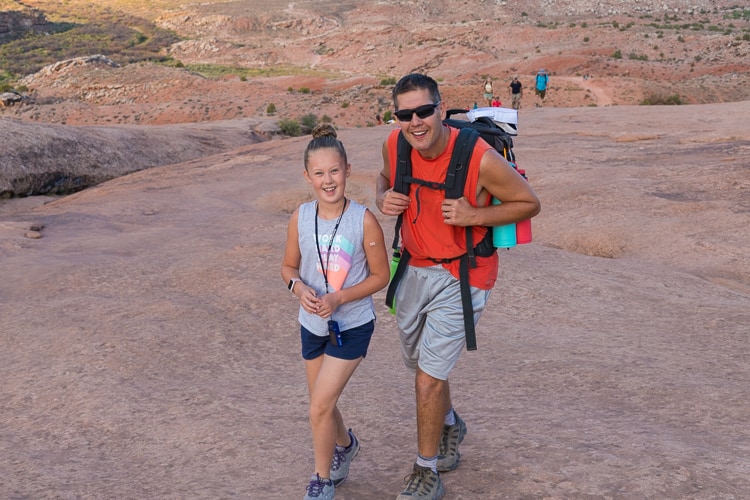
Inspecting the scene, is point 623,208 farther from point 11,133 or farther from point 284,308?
point 11,133

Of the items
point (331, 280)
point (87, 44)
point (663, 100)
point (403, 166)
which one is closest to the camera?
point (331, 280)

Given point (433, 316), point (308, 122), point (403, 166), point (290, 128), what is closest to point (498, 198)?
point (403, 166)

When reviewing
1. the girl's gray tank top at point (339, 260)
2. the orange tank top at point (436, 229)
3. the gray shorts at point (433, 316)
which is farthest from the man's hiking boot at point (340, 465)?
the orange tank top at point (436, 229)

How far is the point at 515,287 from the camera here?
25.2ft

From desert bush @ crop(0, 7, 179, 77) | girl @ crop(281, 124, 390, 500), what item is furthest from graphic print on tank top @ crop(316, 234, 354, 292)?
desert bush @ crop(0, 7, 179, 77)

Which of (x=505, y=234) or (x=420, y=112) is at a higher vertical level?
(x=420, y=112)

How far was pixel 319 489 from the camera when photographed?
3.44 m

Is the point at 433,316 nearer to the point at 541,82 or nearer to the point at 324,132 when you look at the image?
the point at 324,132

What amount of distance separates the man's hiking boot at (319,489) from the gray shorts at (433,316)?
0.68m

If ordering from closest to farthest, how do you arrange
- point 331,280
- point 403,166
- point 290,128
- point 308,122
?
point 331,280
point 403,166
point 290,128
point 308,122

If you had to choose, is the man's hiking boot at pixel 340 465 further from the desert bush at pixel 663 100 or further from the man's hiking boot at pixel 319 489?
the desert bush at pixel 663 100

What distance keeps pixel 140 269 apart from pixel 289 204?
5.67 m

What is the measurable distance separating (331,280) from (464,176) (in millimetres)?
758

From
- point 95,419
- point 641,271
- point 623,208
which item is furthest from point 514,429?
point 623,208
